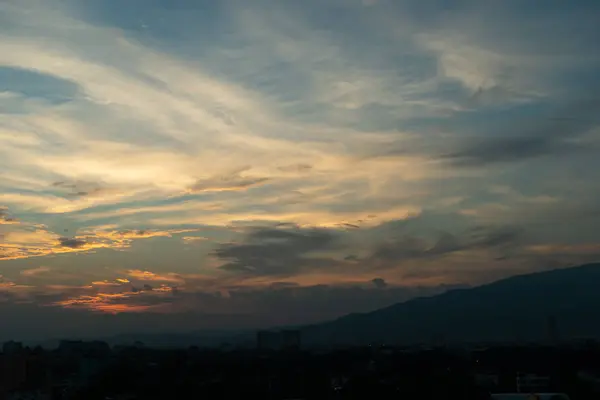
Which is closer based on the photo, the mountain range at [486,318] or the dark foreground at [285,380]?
the dark foreground at [285,380]

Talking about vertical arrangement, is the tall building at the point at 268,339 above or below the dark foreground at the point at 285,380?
above

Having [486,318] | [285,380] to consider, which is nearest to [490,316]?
[486,318]

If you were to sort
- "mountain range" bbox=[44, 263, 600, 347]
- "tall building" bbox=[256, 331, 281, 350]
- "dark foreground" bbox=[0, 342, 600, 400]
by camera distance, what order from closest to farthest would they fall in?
1. "dark foreground" bbox=[0, 342, 600, 400]
2. "tall building" bbox=[256, 331, 281, 350]
3. "mountain range" bbox=[44, 263, 600, 347]

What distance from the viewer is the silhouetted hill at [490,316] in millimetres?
137750

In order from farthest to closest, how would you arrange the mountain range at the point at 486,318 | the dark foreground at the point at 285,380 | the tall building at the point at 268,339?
1. the mountain range at the point at 486,318
2. the tall building at the point at 268,339
3. the dark foreground at the point at 285,380

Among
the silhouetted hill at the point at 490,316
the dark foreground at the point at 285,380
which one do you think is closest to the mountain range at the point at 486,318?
the silhouetted hill at the point at 490,316

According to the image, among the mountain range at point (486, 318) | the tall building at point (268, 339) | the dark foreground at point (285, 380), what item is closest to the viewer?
the dark foreground at point (285, 380)

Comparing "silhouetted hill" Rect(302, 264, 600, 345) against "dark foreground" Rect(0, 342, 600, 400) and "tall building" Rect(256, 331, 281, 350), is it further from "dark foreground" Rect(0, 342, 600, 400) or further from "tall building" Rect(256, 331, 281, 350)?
"dark foreground" Rect(0, 342, 600, 400)

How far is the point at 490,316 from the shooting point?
520 feet

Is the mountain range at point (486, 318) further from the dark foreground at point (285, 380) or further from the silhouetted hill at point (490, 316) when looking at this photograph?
the dark foreground at point (285, 380)

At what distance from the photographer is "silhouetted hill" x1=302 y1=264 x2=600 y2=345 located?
138 m

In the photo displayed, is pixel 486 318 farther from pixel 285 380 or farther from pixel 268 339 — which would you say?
pixel 285 380

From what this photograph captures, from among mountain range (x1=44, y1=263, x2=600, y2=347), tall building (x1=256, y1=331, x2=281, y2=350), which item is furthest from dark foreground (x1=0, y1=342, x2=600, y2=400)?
mountain range (x1=44, y1=263, x2=600, y2=347)

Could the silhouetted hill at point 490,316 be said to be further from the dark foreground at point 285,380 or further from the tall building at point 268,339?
the dark foreground at point 285,380
